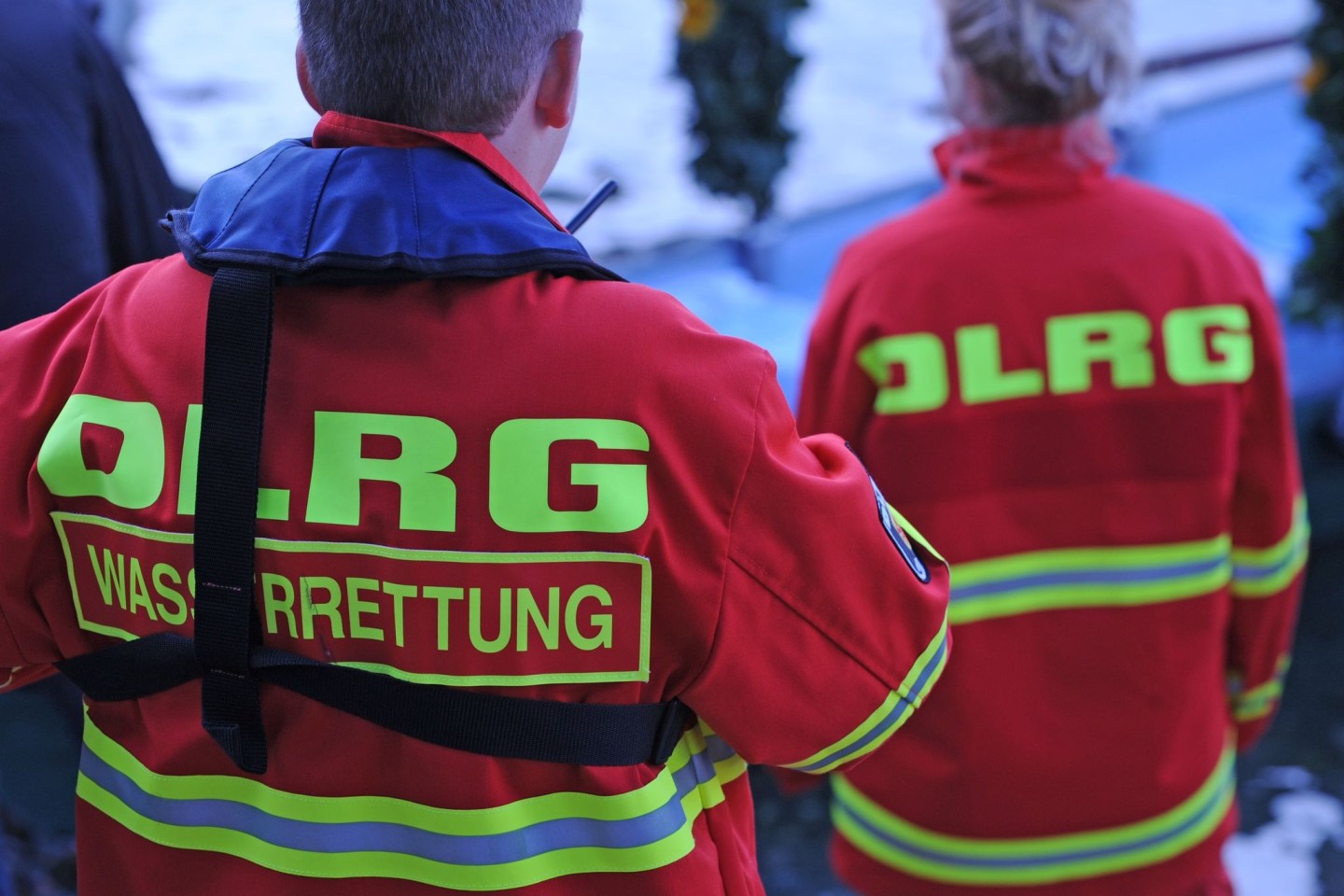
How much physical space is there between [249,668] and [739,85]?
2.66m

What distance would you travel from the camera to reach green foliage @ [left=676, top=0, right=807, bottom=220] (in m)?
3.33

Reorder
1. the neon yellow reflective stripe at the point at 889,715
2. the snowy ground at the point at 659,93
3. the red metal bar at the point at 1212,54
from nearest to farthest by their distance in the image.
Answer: the neon yellow reflective stripe at the point at 889,715 → the snowy ground at the point at 659,93 → the red metal bar at the point at 1212,54

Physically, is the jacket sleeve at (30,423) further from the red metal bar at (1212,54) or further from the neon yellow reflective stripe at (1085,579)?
the red metal bar at (1212,54)

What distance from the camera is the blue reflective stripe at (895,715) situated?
1.12 m

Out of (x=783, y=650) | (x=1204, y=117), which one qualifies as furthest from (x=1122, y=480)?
(x=1204, y=117)

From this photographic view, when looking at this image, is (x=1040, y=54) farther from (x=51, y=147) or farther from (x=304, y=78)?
(x=51, y=147)

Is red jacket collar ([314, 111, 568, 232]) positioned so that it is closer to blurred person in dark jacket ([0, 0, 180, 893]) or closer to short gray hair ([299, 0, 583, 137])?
short gray hair ([299, 0, 583, 137])

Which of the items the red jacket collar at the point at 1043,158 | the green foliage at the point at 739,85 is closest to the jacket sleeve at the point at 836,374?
the red jacket collar at the point at 1043,158

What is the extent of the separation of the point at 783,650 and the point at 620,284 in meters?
0.31

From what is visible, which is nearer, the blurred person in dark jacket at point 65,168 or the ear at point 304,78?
the ear at point 304,78

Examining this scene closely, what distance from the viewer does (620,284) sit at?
3.14ft

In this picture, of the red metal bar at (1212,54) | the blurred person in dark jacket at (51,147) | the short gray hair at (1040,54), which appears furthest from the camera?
the red metal bar at (1212,54)

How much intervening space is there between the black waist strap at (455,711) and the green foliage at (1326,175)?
3155 millimetres

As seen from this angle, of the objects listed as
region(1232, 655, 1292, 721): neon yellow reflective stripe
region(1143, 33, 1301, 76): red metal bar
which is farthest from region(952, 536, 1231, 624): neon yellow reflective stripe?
region(1143, 33, 1301, 76): red metal bar
